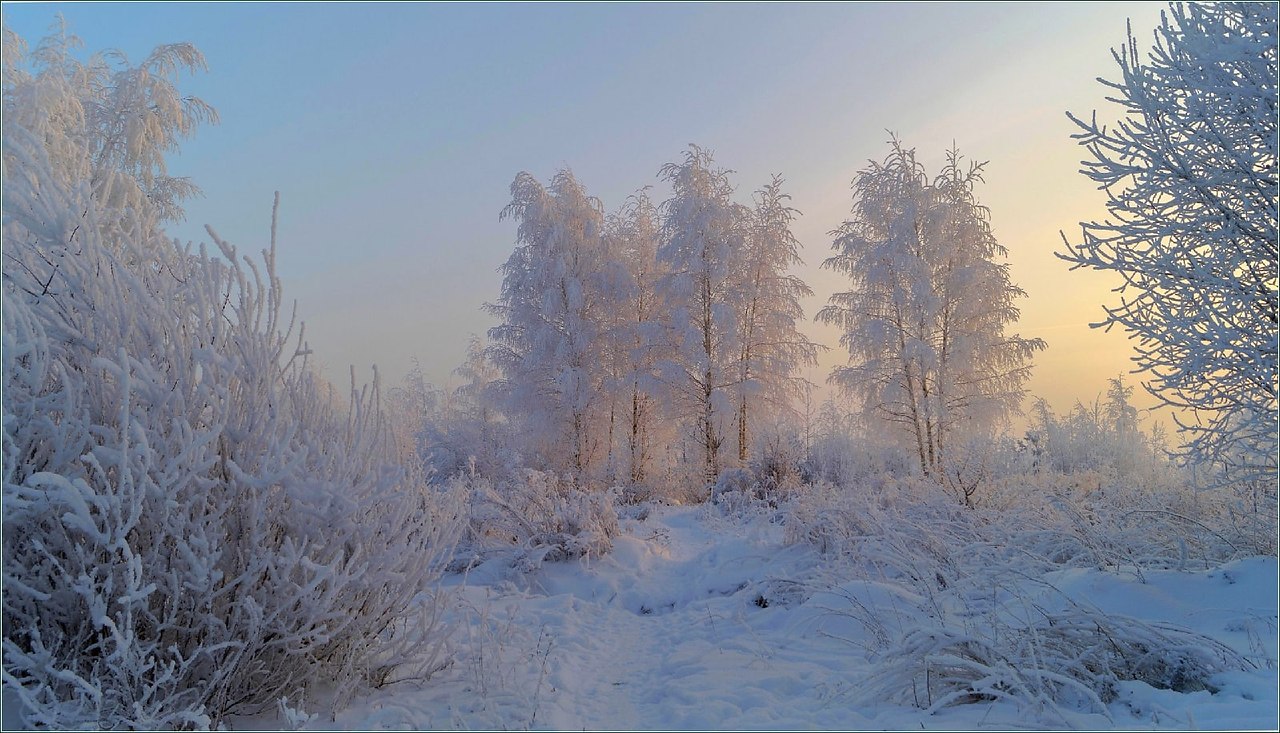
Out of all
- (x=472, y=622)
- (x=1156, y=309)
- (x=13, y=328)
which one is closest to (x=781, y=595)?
(x=472, y=622)

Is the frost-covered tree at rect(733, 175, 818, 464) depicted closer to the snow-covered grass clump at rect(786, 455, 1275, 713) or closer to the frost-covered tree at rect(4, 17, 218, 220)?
the snow-covered grass clump at rect(786, 455, 1275, 713)

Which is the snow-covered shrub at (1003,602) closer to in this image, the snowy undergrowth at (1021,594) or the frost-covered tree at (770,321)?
the snowy undergrowth at (1021,594)

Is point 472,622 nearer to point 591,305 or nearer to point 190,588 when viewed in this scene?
point 190,588

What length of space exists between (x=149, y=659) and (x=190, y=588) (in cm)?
33

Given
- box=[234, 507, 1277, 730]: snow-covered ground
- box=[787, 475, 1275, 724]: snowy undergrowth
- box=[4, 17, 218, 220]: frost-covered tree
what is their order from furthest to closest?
box=[4, 17, 218, 220]: frost-covered tree → box=[787, 475, 1275, 724]: snowy undergrowth → box=[234, 507, 1277, 730]: snow-covered ground

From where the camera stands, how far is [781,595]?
5660mm

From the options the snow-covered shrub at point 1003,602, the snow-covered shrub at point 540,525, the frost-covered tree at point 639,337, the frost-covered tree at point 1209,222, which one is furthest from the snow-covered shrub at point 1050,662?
the frost-covered tree at point 639,337

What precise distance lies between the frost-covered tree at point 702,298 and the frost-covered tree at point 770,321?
0.41 meters

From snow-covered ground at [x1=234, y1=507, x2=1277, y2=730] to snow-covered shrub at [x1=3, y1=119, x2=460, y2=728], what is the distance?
0.43m

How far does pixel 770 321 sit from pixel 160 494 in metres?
15.5

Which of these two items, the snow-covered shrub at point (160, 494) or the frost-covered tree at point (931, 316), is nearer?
the snow-covered shrub at point (160, 494)

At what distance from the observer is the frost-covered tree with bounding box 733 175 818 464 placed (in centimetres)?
1675

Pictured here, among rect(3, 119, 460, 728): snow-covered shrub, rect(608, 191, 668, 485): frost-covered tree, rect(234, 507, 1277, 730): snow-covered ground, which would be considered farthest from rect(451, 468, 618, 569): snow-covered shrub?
rect(608, 191, 668, 485): frost-covered tree

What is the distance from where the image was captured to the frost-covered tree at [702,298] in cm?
1606
